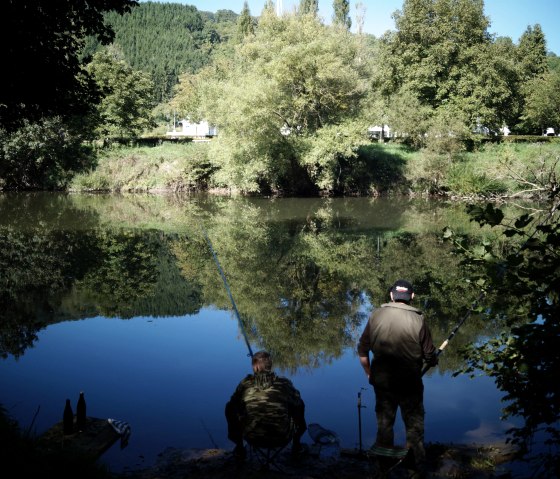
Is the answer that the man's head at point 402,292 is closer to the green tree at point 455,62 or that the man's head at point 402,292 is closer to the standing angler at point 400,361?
the standing angler at point 400,361

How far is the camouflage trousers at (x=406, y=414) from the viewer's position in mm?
5012

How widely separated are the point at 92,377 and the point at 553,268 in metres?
6.68

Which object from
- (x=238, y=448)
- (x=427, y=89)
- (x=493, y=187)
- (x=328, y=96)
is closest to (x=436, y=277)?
(x=238, y=448)

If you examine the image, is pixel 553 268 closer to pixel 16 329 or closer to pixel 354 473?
pixel 354 473

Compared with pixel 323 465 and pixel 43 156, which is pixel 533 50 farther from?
pixel 323 465

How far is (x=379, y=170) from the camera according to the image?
40.7m

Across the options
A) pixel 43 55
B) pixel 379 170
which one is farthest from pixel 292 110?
pixel 43 55

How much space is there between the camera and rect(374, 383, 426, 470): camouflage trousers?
5.01 metres

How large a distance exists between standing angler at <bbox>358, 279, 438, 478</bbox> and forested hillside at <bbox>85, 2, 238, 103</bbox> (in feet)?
342

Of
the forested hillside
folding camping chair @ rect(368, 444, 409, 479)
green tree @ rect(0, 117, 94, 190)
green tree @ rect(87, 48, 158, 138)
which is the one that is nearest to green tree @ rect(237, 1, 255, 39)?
the forested hillside

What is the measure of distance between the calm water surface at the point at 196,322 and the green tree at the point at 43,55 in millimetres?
4270

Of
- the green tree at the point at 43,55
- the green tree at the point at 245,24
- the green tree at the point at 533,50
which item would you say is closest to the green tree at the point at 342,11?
the green tree at the point at 245,24

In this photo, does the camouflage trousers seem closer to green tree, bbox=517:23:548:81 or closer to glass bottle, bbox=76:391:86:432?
glass bottle, bbox=76:391:86:432

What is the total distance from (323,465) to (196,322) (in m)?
6.39
